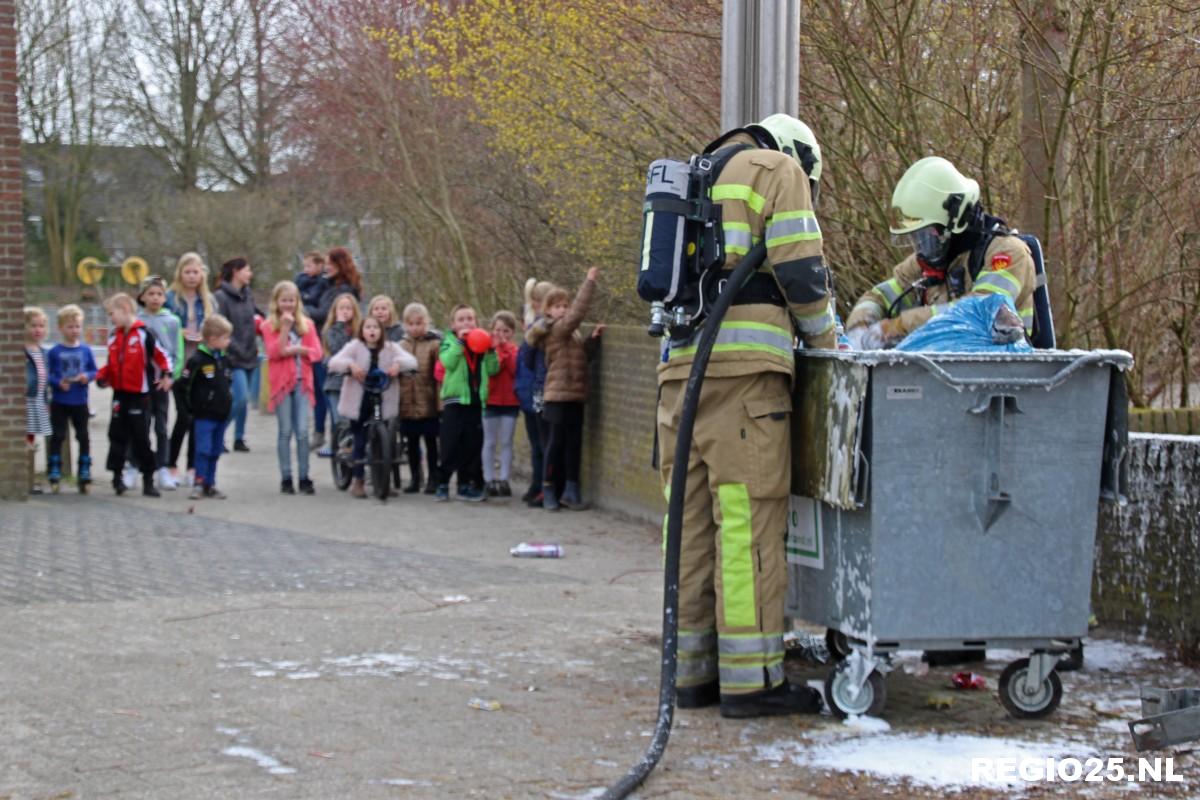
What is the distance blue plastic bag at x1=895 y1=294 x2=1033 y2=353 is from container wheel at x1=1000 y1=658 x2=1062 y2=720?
1.14m

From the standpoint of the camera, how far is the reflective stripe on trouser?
5.66 metres

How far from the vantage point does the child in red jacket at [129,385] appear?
39.8 feet

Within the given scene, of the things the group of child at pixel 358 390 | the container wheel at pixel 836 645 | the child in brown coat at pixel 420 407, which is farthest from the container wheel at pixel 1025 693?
the child in brown coat at pixel 420 407

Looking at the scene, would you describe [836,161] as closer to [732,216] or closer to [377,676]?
[732,216]

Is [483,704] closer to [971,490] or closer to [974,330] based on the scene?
[971,490]

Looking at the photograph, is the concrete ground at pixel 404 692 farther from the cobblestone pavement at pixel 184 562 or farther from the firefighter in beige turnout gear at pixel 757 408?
the firefighter in beige turnout gear at pixel 757 408

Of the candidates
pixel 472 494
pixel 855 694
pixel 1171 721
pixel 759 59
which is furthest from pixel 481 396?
pixel 1171 721

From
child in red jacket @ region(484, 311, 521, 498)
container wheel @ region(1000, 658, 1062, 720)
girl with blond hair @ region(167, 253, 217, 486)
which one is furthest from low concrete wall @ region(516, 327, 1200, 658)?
girl with blond hair @ region(167, 253, 217, 486)

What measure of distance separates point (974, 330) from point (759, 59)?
5.81ft

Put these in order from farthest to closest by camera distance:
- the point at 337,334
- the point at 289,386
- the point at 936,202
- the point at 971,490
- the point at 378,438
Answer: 1. the point at 337,334
2. the point at 289,386
3. the point at 378,438
4. the point at 936,202
5. the point at 971,490

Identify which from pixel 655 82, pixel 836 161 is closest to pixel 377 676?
pixel 836 161

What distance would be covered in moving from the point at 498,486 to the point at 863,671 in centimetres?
725

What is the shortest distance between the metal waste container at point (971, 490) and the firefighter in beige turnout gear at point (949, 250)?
48 cm

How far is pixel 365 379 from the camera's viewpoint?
12.3 m
